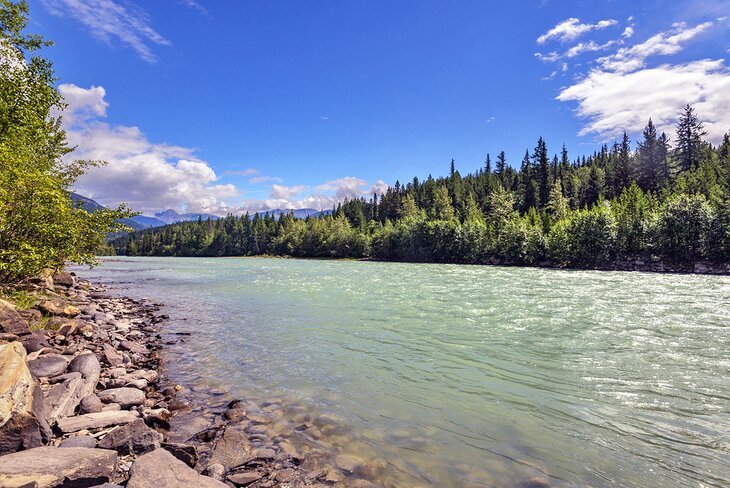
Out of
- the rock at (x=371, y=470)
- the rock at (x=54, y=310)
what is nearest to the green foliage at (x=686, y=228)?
the rock at (x=371, y=470)

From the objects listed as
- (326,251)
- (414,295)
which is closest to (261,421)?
(414,295)

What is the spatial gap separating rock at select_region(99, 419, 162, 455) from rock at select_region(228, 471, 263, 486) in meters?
1.77

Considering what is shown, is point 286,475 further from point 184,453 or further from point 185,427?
point 185,427

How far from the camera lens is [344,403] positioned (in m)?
11.2

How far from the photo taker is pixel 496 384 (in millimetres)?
12344

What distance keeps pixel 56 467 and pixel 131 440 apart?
1865 millimetres

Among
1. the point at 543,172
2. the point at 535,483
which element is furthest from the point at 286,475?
the point at 543,172

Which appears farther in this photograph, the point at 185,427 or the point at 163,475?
the point at 185,427

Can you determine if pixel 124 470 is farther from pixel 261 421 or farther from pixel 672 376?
pixel 672 376

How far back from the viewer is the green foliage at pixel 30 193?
1356 cm

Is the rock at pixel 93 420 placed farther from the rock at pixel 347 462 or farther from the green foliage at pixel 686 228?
the green foliage at pixel 686 228

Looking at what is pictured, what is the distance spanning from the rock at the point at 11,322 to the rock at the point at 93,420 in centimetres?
705

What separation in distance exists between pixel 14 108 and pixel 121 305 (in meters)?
17.2

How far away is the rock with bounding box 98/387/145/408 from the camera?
401 inches
